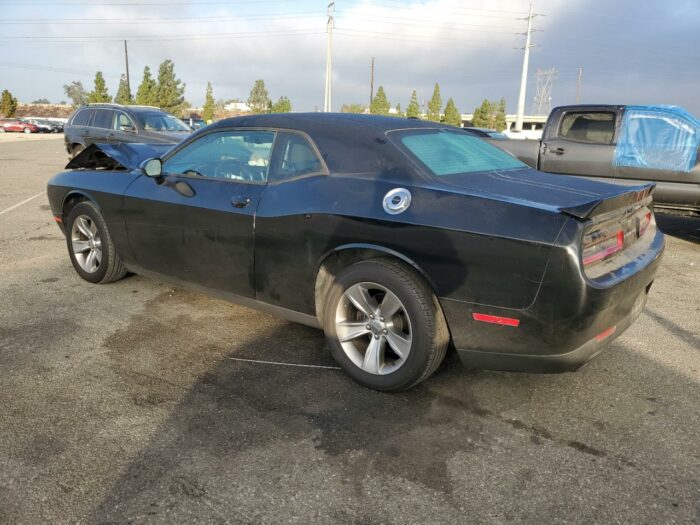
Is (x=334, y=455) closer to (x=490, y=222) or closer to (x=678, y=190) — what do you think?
(x=490, y=222)

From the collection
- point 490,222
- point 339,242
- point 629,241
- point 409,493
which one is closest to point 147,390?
point 339,242

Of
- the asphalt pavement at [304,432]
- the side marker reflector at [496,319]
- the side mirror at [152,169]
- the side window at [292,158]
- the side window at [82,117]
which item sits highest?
the side window at [82,117]

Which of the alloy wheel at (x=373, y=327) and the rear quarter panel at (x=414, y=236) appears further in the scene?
the alloy wheel at (x=373, y=327)

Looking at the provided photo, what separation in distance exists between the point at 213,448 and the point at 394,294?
1194mm

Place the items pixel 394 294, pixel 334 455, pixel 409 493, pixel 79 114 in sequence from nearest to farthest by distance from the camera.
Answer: pixel 409 493
pixel 334 455
pixel 394 294
pixel 79 114

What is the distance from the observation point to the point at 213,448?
2.68 m

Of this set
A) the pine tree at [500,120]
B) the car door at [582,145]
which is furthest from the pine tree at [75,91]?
the car door at [582,145]

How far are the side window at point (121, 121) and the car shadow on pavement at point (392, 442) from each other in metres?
10.8

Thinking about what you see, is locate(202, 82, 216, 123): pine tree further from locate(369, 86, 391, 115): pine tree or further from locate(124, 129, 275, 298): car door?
locate(124, 129, 275, 298): car door

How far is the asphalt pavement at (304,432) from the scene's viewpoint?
2.30 metres

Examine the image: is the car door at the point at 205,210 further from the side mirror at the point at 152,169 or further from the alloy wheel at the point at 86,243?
the alloy wheel at the point at 86,243

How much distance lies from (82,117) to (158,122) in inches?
98.4

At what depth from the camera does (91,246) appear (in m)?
5.07

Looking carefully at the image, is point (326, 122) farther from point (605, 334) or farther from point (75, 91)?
point (75, 91)
